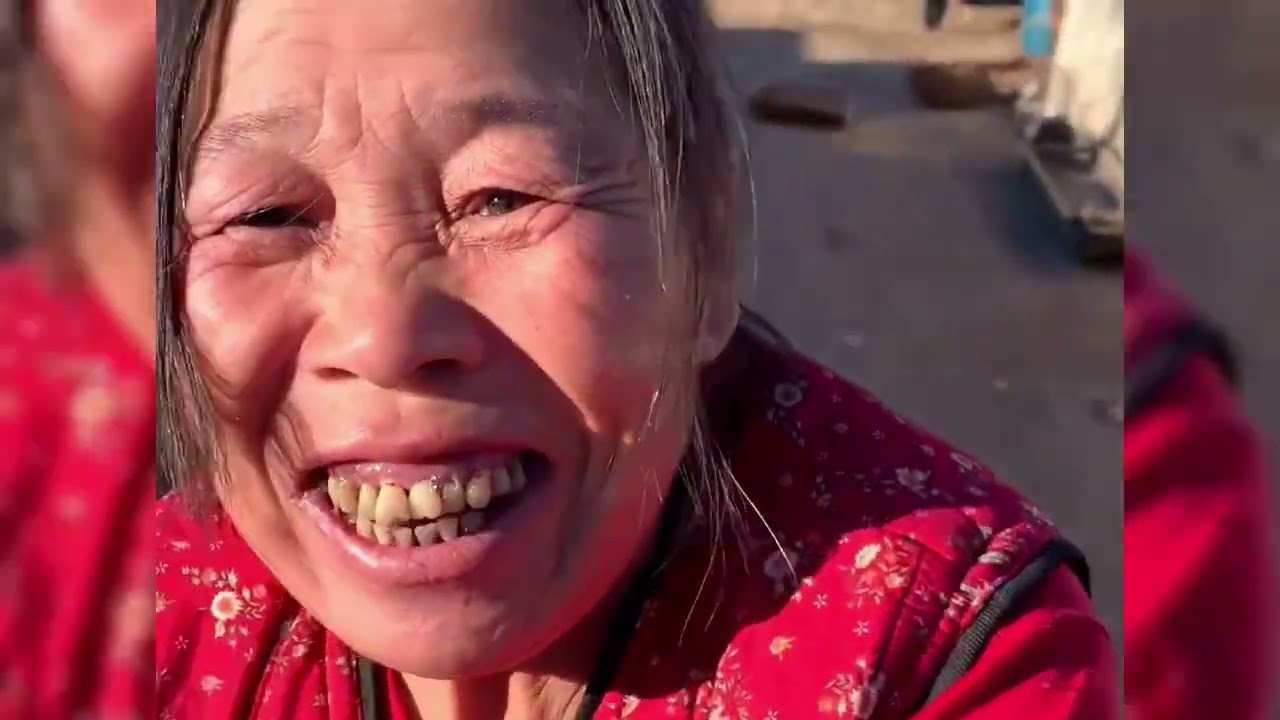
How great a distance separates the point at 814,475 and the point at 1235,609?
0.20 m

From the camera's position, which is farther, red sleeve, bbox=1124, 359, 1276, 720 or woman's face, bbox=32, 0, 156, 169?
red sleeve, bbox=1124, 359, 1276, 720

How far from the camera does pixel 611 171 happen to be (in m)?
0.47

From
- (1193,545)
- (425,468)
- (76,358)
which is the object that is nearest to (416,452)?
(425,468)

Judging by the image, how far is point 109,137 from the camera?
1.35 feet

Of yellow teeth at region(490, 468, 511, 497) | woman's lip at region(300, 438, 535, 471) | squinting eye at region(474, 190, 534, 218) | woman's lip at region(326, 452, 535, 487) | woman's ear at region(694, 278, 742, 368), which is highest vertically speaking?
squinting eye at region(474, 190, 534, 218)

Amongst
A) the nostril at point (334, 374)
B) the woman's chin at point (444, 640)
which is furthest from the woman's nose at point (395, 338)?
the woman's chin at point (444, 640)

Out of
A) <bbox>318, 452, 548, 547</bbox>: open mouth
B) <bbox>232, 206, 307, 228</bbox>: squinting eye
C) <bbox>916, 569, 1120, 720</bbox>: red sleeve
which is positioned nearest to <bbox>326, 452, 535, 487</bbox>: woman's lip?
<bbox>318, 452, 548, 547</bbox>: open mouth

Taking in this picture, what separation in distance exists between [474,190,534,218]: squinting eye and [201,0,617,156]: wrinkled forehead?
3 cm

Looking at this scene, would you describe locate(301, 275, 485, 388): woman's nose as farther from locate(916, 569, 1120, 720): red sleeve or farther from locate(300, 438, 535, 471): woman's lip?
locate(916, 569, 1120, 720): red sleeve

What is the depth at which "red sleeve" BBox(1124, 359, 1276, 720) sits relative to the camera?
0.51 meters

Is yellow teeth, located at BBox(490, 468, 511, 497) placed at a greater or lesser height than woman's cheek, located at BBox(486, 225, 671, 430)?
lesser

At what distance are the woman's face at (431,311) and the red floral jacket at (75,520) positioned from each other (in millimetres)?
45

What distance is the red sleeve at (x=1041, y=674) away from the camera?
0.47 meters

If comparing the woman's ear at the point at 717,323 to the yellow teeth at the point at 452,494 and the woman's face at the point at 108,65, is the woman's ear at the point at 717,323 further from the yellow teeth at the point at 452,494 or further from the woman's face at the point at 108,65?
the woman's face at the point at 108,65
